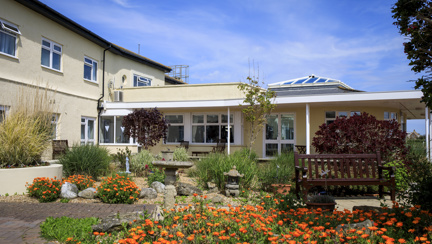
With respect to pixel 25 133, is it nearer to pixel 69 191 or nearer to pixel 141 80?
pixel 69 191

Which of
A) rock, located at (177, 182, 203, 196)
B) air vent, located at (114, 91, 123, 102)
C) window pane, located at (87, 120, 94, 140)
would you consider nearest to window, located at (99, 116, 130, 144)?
window pane, located at (87, 120, 94, 140)

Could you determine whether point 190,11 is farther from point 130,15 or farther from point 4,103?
point 4,103

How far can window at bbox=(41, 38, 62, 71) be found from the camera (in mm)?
13023

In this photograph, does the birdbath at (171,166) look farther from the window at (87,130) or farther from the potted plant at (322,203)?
the window at (87,130)

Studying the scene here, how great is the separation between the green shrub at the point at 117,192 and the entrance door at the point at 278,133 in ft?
29.9

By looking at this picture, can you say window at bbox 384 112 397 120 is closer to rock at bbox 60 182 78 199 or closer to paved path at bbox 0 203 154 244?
paved path at bbox 0 203 154 244

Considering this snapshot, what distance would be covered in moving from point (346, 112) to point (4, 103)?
1270cm

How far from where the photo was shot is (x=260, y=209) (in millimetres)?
4574

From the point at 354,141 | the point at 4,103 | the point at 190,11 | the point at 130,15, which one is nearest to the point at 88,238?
the point at 190,11

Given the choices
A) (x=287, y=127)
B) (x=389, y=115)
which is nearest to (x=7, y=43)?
(x=287, y=127)

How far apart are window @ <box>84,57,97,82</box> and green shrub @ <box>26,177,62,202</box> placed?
938 centimetres

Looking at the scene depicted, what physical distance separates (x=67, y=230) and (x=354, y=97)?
35.0ft

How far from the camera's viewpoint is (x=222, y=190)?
792 centimetres

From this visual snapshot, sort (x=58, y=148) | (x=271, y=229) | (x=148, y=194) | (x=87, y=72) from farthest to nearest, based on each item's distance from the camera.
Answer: (x=87, y=72), (x=58, y=148), (x=148, y=194), (x=271, y=229)
